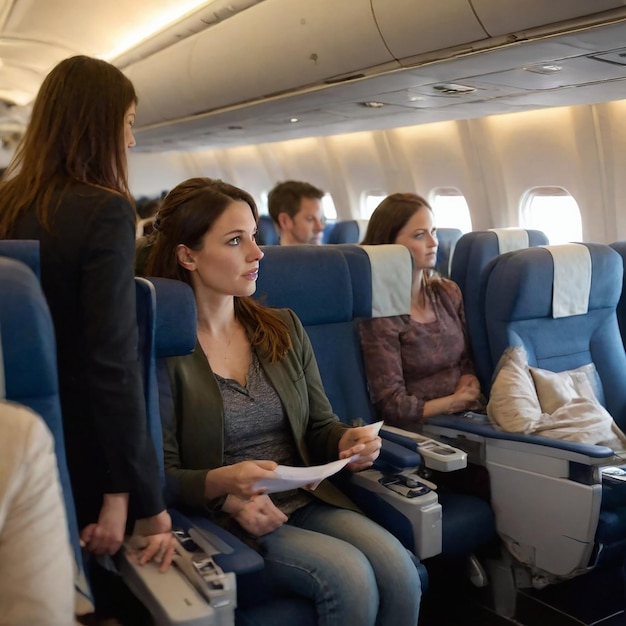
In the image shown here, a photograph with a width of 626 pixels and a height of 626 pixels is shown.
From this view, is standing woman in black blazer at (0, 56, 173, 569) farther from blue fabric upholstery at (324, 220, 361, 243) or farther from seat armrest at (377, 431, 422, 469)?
blue fabric upholstery at (324, 220, 361, 243)

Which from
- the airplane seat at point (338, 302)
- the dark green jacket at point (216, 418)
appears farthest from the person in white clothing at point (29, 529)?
the airplane seat at point (338, 302)

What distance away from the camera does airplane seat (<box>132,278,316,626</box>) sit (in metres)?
1.78

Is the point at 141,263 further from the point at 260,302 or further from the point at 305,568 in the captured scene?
the point at 305,568

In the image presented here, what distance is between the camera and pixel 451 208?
8.29m

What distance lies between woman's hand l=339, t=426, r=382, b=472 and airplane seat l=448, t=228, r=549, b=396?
1.12 meters

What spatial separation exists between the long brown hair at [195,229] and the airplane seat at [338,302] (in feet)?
1.03

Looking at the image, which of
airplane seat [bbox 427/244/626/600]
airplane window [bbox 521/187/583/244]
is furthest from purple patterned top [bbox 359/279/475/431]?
airplane window [bbox 521/187/583/244]

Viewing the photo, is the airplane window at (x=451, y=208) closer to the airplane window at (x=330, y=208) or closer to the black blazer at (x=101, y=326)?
the airplane window at (x=330, y=208)

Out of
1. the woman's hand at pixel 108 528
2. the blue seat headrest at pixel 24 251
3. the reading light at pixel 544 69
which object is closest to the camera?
the blue seat headrest at pixel 24 251

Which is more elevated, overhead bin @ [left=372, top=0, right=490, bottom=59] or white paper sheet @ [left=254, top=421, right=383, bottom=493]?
overhead bin @ [left=372, top=0, right=490, bottom=59]

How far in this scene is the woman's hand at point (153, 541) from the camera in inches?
70.4

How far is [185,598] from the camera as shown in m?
1.64

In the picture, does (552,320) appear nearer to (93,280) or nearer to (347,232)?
(93,280)

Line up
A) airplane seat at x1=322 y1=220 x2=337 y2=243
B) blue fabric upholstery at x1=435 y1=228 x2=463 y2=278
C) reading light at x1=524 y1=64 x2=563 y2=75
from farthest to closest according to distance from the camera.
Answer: airplane seat at x1=322 y1=220 x2=337 y2=243 < blue fabric upholstery at x1=435 y1=228 x2=463 y2=278 < reading light at x1=524 y1=64 x2=563 y2=75
